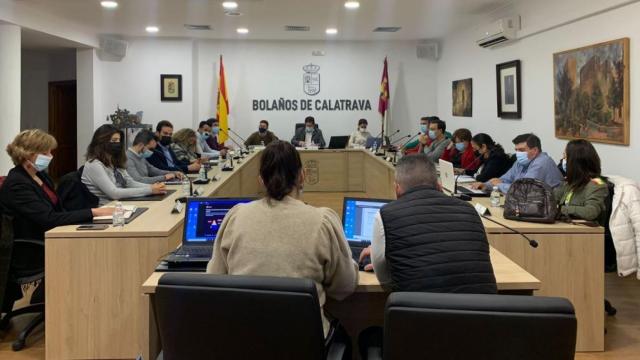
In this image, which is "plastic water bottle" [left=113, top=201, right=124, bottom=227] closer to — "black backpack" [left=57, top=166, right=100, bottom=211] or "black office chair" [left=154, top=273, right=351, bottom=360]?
"black backpack" [left=57, top=166, right=100, bottom=211]

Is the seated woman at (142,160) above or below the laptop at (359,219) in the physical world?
above

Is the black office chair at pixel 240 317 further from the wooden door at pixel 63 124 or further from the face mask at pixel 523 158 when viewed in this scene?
the wooden door at pixel 63 124

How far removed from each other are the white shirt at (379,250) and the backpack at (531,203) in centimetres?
145

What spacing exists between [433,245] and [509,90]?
6228 mm

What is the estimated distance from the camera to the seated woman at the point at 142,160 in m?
4.79

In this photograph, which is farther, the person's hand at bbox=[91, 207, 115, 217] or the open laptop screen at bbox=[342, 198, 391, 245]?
the person's hand at bbox=[91, 207, 115, 217]

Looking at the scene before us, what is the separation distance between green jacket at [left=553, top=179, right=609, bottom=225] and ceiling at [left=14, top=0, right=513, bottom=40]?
13.3 ft

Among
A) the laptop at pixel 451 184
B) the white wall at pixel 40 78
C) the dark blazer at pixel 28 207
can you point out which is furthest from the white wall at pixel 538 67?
the white wall at pixel 40 78

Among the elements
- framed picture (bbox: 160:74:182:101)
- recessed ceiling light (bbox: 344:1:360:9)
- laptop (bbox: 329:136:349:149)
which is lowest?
laptop (bbox: 329:136:349:149)

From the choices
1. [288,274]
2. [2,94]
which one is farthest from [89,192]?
[2,94]

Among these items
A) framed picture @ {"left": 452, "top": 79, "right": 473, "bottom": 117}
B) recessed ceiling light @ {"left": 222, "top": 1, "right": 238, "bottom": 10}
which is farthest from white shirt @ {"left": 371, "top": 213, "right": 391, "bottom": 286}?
framed picture @ {"left": 452, "top": 79, "right": 473, "bottom": 117}

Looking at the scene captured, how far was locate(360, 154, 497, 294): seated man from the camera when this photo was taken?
1.75m

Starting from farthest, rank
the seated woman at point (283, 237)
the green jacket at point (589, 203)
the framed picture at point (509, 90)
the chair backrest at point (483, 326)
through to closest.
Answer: the framed picture at point (509, 90) → the green jacket at point (589, 203) → the seated woman at point (283, 237) → the chair backrest at point (483, 326)

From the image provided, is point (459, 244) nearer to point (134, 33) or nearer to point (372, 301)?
point (372, 301)
